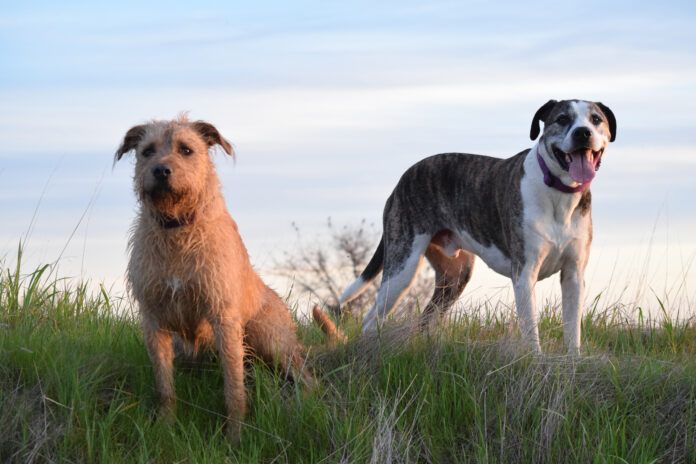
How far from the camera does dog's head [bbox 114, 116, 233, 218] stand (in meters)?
5.64

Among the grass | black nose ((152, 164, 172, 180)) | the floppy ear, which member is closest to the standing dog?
the grass

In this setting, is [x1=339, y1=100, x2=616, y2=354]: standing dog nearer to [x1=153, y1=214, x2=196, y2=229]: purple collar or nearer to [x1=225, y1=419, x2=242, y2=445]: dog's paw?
[x1=225, y1=419, x2=242, y2=445]: dog's paw

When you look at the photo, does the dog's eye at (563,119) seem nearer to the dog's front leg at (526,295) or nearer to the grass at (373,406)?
the dog's front leg at (526,295)

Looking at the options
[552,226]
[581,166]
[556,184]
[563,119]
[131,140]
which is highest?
[563,119]

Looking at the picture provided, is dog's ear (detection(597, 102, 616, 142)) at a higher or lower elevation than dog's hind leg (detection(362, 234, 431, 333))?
higher

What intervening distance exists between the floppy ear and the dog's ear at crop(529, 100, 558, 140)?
3.38 m

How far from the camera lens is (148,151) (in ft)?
19.5

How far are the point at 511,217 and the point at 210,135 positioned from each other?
9.15ft

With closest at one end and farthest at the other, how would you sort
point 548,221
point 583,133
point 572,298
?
point 583,133, point 548,221, point 572,298

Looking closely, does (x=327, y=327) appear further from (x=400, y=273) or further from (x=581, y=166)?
(x=581, y=166)

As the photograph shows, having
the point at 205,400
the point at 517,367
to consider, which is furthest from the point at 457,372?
the point at 205,400

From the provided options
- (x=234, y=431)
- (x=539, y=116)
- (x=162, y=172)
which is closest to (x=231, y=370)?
(x=234, y=431)

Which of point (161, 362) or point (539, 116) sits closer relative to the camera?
point (161, 362)

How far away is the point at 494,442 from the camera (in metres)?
5.75
